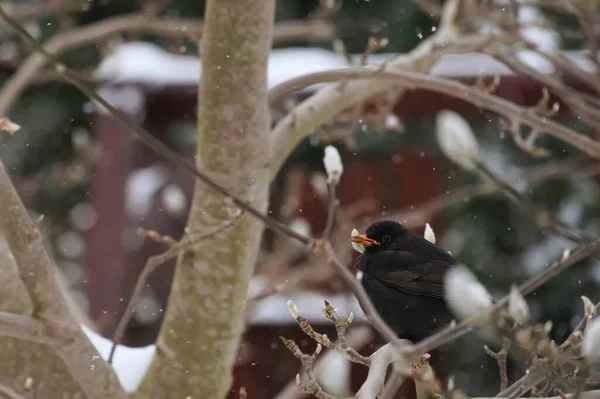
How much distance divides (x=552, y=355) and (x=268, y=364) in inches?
113

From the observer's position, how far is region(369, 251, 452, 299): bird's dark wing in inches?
80.9

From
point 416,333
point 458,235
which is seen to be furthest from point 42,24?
point 416,333

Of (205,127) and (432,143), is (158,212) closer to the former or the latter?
(432,143)

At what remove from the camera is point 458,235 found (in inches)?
172

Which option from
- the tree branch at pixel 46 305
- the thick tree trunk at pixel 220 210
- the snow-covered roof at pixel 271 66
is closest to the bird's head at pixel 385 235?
the thick tree trunk at pixel 220 210

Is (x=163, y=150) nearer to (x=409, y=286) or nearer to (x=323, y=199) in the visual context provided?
(x=409, y=286)

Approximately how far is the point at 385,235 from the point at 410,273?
15 centimetres

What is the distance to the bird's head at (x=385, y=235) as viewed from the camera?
219cm

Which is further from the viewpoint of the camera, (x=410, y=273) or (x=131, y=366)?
(x=131, y=366)

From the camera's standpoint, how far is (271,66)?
473cm

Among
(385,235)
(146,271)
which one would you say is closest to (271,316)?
(385,235)

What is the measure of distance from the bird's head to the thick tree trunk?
Answer: 34 centimetres

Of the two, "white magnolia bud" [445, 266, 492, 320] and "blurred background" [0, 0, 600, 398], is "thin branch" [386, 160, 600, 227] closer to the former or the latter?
"blurred background" [0, 0, 600, 398]

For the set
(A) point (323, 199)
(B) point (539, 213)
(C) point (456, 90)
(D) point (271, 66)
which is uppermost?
(B) point (539, 213)
